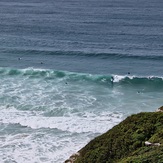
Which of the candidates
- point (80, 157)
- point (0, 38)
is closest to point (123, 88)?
point (80, 157)

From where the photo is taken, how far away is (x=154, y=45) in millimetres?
86250

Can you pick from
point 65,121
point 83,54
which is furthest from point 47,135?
point 83,54

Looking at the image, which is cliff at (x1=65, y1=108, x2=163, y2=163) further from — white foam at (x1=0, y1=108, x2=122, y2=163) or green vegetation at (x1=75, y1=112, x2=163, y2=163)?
white foam at (x1=0, y1=108, x2=122, y2=163)

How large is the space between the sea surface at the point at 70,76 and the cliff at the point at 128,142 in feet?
32.3

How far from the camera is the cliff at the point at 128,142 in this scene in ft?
90.5

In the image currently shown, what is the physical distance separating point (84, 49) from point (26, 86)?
23697 millimetres

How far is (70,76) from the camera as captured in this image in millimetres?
68875

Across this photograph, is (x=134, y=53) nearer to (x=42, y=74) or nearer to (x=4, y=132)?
(x=42, y=74)

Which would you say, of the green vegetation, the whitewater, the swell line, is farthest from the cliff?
the swell line

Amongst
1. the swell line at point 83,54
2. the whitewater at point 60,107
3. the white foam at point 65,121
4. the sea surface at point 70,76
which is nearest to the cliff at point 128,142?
the sea surface at point 70,76

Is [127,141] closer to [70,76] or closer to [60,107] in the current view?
[60,107]

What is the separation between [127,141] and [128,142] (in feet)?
0.35

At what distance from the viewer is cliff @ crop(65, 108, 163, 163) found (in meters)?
27.6

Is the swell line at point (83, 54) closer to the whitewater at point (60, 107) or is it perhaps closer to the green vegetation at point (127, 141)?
the whitewater at point (60, 107)
